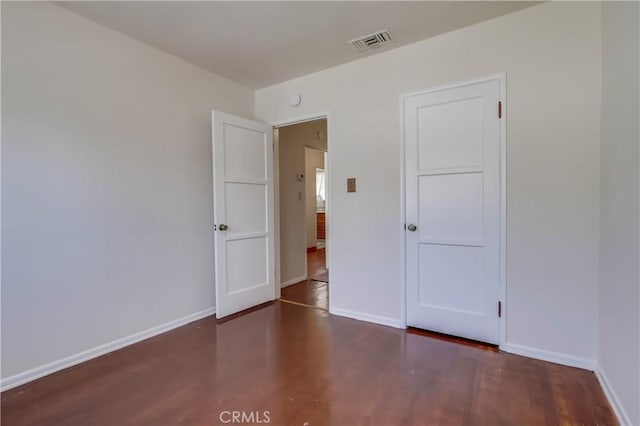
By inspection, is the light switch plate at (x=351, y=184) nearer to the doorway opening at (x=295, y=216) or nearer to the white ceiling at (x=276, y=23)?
the doorway opening at (x=295, y=216)

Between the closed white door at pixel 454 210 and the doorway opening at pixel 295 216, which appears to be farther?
the doorway opening at pixel 295 216

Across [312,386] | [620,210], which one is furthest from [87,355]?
[620,210]

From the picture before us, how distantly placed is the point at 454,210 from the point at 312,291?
208 centimetres

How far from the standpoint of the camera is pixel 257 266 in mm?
3408

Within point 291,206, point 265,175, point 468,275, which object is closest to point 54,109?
point 265,175

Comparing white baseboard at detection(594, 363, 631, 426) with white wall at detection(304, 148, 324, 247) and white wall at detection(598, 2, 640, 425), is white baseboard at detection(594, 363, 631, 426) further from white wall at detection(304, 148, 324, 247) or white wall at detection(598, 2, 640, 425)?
white wall at detection(304, 148, 324, 247)

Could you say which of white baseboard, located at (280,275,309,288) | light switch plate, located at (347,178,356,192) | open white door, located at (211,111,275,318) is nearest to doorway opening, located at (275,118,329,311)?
white baseboard, located at (280,275,309,288)

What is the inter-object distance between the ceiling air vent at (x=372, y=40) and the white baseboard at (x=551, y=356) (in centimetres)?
251

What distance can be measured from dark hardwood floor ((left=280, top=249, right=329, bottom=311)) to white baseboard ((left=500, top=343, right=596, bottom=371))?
166 centimetres

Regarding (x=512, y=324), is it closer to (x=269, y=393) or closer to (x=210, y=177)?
(x=269, y=393)

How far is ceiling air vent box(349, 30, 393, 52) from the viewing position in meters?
2.50

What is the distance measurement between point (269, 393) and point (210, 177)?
210 cm

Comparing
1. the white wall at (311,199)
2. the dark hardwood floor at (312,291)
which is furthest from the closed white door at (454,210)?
the white wall at (311,199)

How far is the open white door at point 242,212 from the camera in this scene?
3.01m
